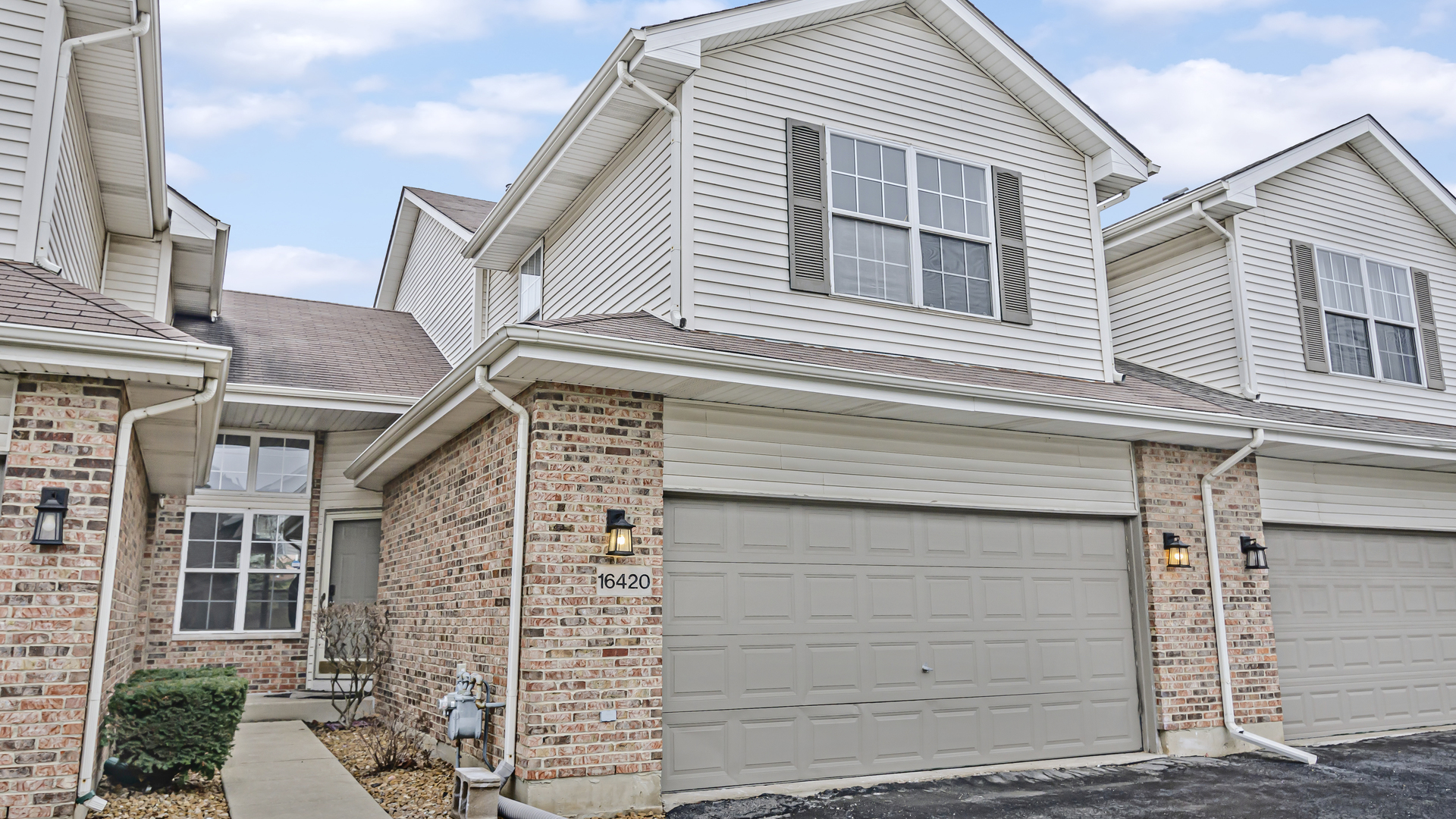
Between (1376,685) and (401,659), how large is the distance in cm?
974

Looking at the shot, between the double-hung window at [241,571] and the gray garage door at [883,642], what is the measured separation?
6.48 m

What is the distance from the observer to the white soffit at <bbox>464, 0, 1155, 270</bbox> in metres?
8.04

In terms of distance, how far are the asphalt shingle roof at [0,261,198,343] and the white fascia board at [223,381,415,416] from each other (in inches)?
170

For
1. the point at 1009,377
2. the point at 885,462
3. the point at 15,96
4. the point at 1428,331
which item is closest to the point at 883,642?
the point at 885,462

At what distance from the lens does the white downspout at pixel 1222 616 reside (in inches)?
339

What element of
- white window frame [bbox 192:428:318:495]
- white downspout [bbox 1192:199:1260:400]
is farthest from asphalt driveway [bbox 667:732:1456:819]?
white window frame [bbox 192:428:318:495]

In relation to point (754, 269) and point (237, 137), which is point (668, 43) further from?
point (237, 137)

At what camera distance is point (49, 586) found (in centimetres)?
540

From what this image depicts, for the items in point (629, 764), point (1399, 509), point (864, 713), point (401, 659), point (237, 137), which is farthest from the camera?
point (237, 137)

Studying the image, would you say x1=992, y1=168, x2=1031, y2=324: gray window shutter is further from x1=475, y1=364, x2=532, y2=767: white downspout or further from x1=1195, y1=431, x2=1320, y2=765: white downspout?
x1=475, y1=364, x2=532, y2=767: white downspout

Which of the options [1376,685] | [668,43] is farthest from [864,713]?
[1376,685]

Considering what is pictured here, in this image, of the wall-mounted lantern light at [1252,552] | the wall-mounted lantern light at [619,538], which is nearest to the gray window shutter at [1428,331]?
the wall-mounted lantern light at [1252,552]

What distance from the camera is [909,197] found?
349 inches

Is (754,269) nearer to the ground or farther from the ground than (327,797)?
farther from the ground
